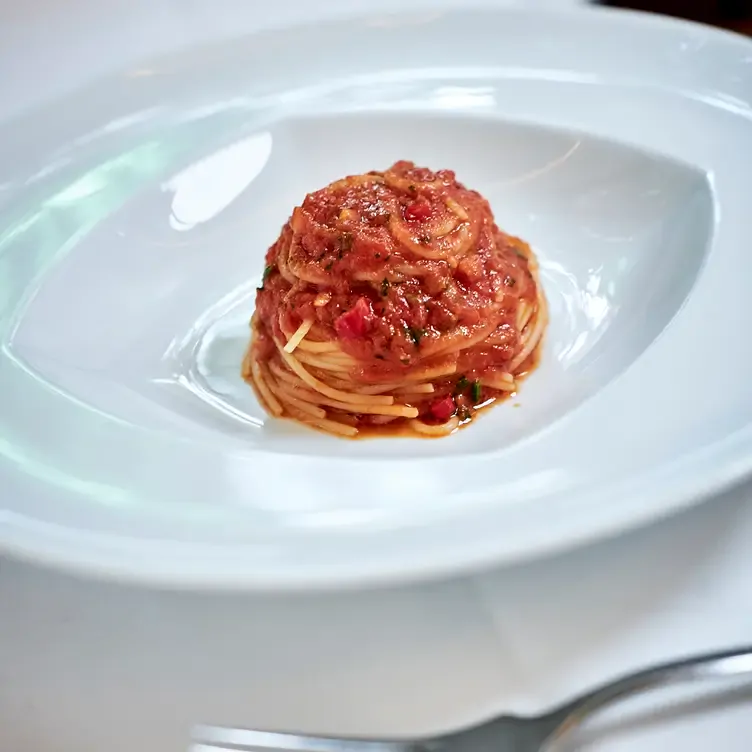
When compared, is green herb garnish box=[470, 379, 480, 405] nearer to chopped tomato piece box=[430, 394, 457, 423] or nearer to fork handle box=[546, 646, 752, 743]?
chopped tomato piece box=[430, 394, 457, 423]

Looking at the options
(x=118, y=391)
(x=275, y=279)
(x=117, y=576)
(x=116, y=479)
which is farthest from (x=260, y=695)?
(x=275, y=279)

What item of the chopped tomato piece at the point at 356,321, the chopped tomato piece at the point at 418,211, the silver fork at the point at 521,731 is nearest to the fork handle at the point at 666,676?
the silver fork at the point at 521,731

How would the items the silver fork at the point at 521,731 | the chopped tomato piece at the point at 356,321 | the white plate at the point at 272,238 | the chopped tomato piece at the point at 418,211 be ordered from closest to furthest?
the silver fork at the point at 521,731, the white plate at the point at 272,238, the chopped tomato piece at the point at 356,321, the chopped tomato piece at the point at 418,211

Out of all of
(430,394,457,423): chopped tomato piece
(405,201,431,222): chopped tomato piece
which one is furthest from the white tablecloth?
(405,201,431,222): chopped tomato piece

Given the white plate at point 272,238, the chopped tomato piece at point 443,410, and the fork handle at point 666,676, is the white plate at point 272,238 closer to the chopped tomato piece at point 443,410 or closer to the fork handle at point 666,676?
the chopped tomato piece at point 443,410

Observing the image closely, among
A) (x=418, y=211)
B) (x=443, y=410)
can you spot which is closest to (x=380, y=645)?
(x=443, y=410)

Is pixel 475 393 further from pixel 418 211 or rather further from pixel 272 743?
pixel 272 743

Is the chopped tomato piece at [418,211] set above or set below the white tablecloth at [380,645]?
above
